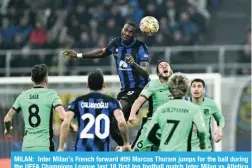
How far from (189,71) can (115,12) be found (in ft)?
9.49

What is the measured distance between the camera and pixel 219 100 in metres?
19.8

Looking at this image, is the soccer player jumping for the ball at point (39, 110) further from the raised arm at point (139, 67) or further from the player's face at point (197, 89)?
the player's face at point (197, 89)

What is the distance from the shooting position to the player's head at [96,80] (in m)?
12.0

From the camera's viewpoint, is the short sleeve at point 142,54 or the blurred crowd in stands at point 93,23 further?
the blurred crowd in stands at point 93,23

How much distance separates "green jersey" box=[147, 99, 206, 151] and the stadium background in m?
8.53

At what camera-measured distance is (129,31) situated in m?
14.6

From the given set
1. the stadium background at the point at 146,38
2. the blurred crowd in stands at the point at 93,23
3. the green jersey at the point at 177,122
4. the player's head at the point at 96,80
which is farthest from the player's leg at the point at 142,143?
the blurred crowd in stands at the point at 93,23

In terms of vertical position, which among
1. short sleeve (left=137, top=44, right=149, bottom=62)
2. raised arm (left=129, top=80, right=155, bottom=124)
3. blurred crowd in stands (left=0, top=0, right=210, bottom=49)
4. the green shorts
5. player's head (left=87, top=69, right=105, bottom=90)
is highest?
blurred crowd in stands (left=0, top=0, right=210, bottom=49)

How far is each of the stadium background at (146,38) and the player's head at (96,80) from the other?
26.4 feet

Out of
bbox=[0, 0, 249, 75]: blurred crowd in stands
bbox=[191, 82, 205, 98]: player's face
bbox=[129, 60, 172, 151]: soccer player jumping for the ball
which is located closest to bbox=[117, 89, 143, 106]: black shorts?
bbox=[129, 60, 172, 151]: soccer player jumping for the ball

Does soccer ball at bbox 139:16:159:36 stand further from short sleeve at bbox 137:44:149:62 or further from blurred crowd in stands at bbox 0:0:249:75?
blurred crowd in stands at bbox 0:0:249:75

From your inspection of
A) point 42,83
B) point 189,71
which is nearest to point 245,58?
point 189,71

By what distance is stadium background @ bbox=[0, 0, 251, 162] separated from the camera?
2142cm

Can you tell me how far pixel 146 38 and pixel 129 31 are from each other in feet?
29.9
